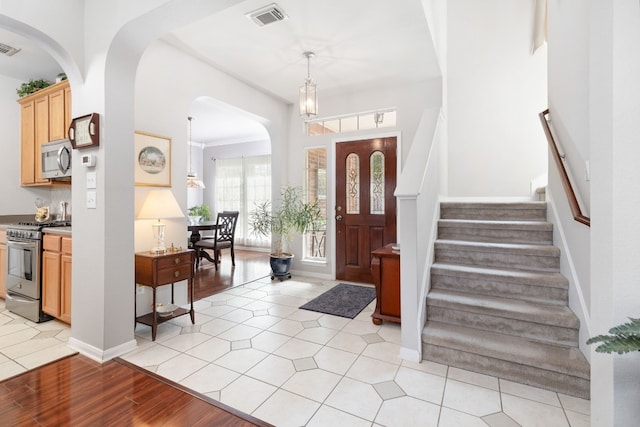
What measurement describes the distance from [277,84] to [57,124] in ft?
8.64

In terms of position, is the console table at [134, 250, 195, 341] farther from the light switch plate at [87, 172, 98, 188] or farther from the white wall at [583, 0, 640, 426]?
the white wall at [583, 0, 640, 426]

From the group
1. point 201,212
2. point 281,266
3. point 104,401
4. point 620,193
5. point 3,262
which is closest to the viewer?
point 620,193

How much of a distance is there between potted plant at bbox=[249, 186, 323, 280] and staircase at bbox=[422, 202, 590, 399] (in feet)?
6.89

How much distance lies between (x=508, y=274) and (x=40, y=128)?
17.2 feet

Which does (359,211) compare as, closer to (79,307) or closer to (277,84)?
(277,84)

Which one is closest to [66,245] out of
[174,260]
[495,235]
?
[174,260]

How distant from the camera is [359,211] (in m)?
4.66

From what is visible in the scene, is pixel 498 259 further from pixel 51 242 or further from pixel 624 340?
pixel 51 242

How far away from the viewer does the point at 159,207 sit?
9.19 ft

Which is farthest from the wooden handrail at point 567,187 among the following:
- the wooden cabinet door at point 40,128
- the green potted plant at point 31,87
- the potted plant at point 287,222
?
the green potted plant at point 31,87

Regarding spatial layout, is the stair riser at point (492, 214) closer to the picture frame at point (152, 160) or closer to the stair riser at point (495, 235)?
the stair riser at point (495, 235)

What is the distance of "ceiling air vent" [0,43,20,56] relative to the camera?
10.9 feet

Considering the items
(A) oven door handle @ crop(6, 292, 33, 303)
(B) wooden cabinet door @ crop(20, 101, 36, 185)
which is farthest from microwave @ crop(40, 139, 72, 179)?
(A) oven door handle @ crop(6, 292, 33, 303)

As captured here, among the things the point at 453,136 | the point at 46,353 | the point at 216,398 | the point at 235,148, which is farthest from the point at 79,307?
the point at 235,148
